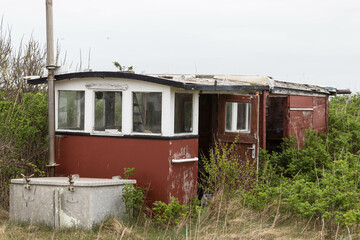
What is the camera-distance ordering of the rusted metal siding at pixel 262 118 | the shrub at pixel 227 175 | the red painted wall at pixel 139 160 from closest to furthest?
the red painted wall at pixel 139 160 < the shrub at pixel 227 175 < the rusted metal siding at pixel 262 118

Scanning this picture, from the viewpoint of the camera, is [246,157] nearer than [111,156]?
No

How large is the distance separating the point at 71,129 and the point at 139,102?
1594 mm

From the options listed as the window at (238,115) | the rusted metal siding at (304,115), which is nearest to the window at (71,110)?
the window at (238,115)

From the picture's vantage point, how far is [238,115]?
1191 centimetres

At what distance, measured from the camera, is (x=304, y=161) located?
12844mm

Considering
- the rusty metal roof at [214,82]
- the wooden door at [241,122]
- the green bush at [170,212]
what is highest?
the rusty metal roof at [214,82]

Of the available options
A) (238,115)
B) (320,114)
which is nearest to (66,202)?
(238,115)

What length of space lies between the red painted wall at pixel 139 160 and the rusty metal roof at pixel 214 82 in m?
1.06

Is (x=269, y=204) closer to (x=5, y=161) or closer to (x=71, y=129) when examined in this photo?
(x=71, y=129)

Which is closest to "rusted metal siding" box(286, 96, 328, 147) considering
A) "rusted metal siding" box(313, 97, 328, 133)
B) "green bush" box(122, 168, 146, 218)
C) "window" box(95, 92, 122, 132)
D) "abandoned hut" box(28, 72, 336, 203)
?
"rusted metal siding" box(313, 97, 328, 133)

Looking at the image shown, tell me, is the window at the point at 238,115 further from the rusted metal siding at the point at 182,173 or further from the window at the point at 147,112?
the window at the point at 147,112

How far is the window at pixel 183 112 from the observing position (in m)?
10.4

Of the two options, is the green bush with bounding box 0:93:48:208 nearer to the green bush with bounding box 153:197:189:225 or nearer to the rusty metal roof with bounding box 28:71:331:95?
the rusty metal roof with bounding box 28:71:331:95

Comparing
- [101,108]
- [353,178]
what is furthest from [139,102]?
[353,178]
